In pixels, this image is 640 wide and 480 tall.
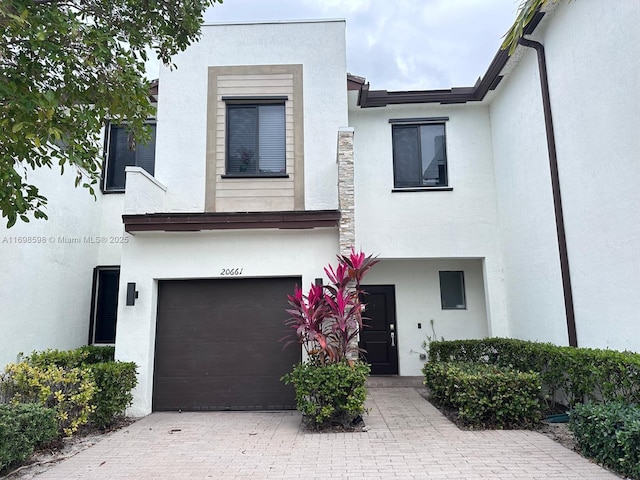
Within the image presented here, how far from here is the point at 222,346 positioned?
7.70 meters

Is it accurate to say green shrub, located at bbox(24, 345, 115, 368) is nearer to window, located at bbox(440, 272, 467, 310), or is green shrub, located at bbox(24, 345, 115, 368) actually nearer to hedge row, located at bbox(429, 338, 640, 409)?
hedge row, located at bbox(429, 338, 640, 409)

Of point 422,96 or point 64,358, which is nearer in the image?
point 64,358

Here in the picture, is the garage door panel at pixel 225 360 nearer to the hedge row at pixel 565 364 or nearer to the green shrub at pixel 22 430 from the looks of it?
the green shrub at pixel 22 430

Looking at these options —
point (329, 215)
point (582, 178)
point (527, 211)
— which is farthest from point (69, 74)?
point (527, 211)

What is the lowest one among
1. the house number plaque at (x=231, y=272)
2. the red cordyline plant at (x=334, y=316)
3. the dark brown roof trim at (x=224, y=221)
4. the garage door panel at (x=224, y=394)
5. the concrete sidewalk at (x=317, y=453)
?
the concrete sidewalk at (x=317, y=453)

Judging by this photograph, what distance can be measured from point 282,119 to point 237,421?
6.10 meters

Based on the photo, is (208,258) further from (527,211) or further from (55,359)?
(527,211)

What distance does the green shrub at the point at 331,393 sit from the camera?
6129 mm

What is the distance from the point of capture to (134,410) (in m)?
7.36

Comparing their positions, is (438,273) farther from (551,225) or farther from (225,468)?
(225,468)

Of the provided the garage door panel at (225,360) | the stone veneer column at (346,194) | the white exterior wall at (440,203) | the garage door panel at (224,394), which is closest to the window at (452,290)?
the white exterior wall at (440,203)

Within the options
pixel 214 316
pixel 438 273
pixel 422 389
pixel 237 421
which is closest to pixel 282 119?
pixel 214 316

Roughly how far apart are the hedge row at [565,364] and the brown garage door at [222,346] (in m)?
3.71

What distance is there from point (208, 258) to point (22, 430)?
12.1ft
